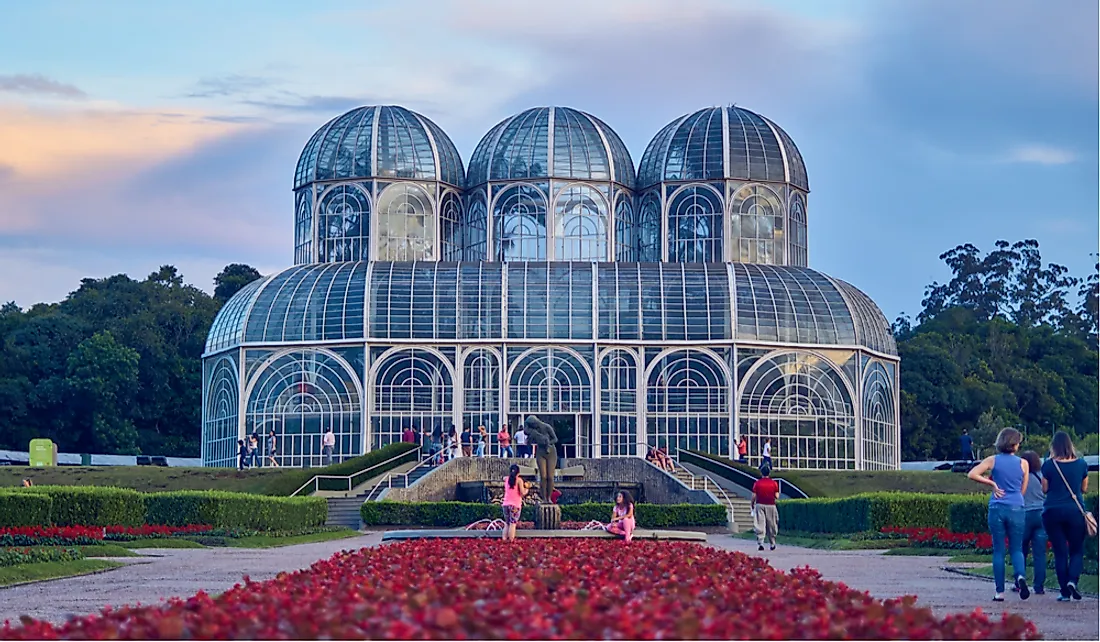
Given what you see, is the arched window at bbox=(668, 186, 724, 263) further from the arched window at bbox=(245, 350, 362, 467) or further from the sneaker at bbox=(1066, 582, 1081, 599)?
the sneaker at bbox=(1066, 582, 1081, 599)

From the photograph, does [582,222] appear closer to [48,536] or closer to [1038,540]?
[48,536]

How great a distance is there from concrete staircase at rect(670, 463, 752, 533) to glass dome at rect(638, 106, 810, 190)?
1560 centimetres

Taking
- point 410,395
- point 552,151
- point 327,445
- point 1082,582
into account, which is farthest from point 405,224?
point 1082,582

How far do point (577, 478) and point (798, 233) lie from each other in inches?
812

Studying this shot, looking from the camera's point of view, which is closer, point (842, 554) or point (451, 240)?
point (842, 554)

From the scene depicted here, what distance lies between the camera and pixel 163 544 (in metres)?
31.8

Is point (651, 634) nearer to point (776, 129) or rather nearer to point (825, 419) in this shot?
point (825, 419)

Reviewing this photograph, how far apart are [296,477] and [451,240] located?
2034 centimetres

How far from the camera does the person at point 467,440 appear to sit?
56234 mm

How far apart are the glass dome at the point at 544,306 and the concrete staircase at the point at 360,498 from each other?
23.7 feet

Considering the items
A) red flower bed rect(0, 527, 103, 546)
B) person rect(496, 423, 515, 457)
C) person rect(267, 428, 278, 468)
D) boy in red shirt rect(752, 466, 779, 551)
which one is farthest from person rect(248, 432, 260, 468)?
boy in red shirt rect(752, 466, 779, 551)

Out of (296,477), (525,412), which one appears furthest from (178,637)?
(525,412)

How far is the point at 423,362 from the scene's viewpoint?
57281mm

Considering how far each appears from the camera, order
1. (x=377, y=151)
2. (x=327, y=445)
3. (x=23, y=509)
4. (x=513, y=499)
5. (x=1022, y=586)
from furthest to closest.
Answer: (x=377, y=151) → (x=327, y=445) → (x=23, y=509) → (x=513, y=499) → (x=1022, y=586)
